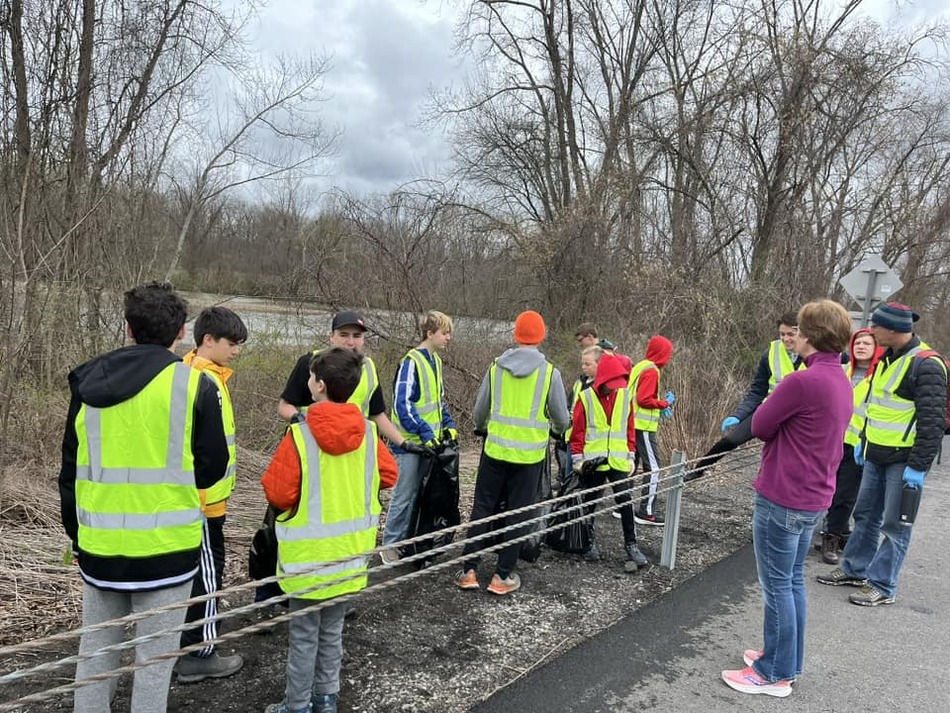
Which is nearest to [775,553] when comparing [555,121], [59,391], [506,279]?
[59,391]

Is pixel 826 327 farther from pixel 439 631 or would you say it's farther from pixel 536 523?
pixel 439 631

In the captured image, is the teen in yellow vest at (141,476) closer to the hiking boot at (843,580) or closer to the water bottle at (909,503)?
the water bottle at (909,503)

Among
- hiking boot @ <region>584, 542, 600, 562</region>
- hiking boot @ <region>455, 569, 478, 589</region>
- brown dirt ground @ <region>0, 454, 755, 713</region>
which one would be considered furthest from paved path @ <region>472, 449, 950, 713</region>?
hiking boot @ <region>455, 569, 478, 589</region>

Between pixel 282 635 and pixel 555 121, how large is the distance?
19.1 metres

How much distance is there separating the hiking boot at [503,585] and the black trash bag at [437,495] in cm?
53

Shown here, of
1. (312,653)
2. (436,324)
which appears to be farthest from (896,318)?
(312,653)

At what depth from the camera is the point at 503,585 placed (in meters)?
4.41

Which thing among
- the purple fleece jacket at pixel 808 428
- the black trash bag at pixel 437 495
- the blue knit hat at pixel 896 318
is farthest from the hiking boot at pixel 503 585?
the blue knit hat at pixel 896 318

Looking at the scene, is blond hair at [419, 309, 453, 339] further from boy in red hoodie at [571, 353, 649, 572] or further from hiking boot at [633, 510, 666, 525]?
hiking boot at [633, 510, 666, 525]

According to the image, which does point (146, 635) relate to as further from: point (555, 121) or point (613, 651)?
point (555, 121)

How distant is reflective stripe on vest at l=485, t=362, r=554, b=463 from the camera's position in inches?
169

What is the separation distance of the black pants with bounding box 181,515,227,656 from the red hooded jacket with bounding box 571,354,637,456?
8.92 feet

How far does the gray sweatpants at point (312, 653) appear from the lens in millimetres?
2791

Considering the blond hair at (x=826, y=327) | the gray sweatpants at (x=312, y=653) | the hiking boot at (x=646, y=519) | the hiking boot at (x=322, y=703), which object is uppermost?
the blond hair at (x=826, y=327)
